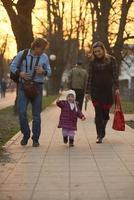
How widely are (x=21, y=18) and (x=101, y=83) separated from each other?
392 inches

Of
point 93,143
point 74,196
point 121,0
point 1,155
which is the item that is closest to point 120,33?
point 121,0

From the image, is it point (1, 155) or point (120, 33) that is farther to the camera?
point (120, 33)

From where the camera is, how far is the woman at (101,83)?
1255 centimetres

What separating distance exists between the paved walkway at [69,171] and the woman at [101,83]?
0.59 meters

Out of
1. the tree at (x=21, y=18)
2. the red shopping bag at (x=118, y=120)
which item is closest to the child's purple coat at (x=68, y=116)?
the red shopping bag at (x=118, y=120)

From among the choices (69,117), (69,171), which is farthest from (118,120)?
(69,171)

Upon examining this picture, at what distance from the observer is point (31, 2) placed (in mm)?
21578

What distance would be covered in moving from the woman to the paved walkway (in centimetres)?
59

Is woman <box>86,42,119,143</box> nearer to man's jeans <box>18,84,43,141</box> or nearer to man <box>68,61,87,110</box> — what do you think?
man's jeans <box>18,84,43,141</box>

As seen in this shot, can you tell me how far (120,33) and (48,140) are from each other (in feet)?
74.8

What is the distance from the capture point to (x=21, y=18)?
72.2 ft

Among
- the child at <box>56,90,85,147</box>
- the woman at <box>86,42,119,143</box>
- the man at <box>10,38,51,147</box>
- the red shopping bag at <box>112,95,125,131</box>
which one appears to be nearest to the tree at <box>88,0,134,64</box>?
the red shopping bag at <box>112,95,125,131</box>

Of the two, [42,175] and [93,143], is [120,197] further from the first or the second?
[93,143]

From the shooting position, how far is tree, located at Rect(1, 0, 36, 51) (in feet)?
70.8
